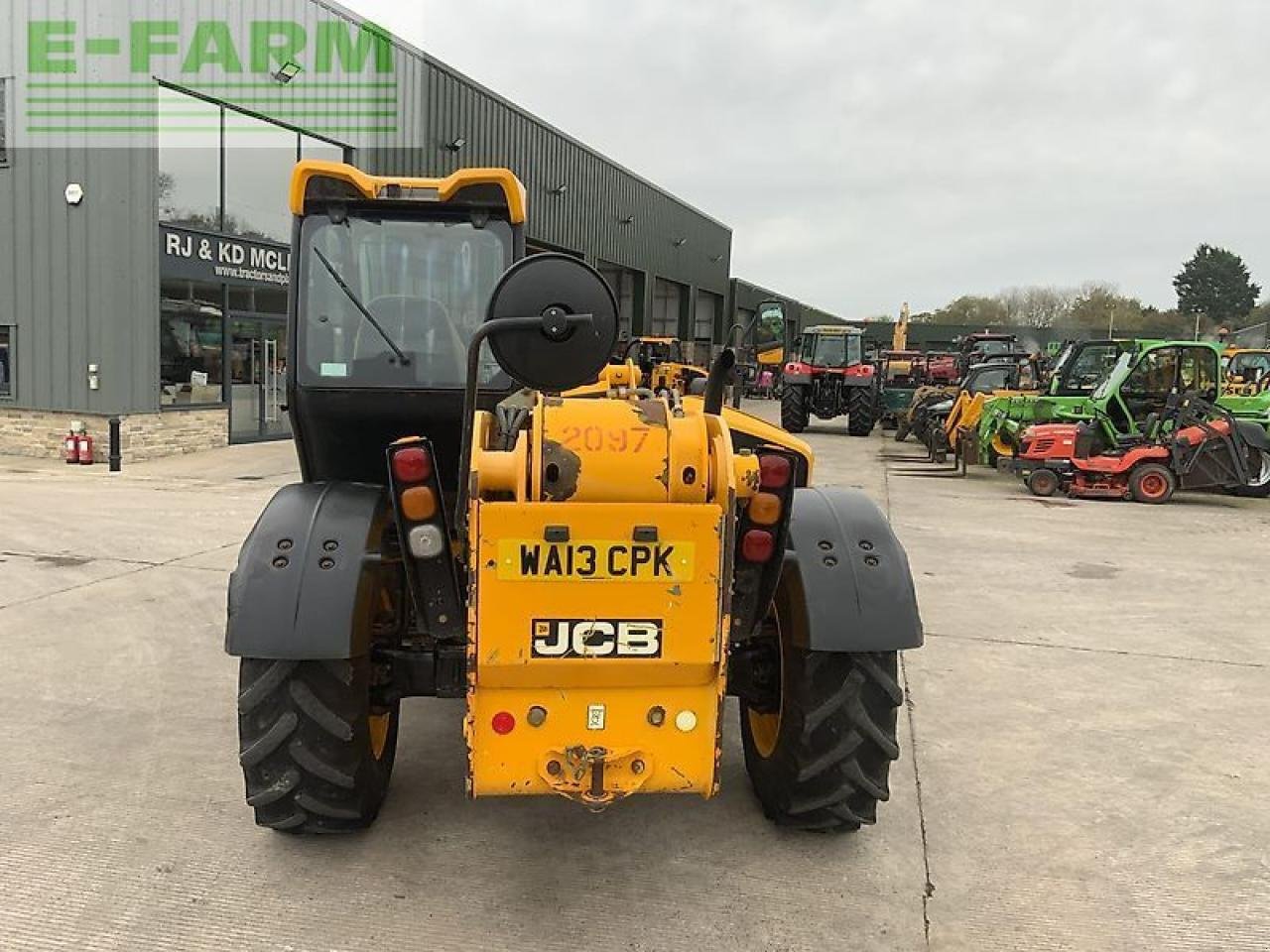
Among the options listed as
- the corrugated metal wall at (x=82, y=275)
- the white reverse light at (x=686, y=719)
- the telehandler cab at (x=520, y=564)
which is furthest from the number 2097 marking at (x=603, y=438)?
the corrugated metal wall at (x=82, y=275)

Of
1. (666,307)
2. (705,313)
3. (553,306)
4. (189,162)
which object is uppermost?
(705,313)

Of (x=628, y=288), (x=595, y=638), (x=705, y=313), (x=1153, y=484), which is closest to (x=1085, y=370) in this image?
(x=1153, y=484)

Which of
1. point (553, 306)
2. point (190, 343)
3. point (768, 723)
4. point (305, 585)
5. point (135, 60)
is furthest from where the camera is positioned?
point (190, 343)

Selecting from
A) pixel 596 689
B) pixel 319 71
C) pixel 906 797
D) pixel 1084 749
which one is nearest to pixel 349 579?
pixel 596 689

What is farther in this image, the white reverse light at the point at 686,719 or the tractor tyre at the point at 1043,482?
the tractor tyre at the point at 1043,482

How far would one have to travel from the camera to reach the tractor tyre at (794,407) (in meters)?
22.8

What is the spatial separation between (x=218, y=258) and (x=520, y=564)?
14.6 m

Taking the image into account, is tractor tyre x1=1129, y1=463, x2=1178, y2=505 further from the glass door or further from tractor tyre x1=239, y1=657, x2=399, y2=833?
the glass door

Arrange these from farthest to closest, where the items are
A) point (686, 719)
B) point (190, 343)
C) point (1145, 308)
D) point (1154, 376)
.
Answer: point (1145, 308) → point (190, 343) → point (1154, 376) → point (686, 719)

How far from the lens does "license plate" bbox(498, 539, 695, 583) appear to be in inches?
106

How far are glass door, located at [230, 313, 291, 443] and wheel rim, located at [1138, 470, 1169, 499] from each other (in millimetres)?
12820

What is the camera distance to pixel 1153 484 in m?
12.5

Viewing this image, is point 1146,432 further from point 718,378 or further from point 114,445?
point 114,445

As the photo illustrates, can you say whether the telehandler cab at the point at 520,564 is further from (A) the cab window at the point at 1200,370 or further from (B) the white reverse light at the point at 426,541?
(A) the cab window at the point at 1200,370
